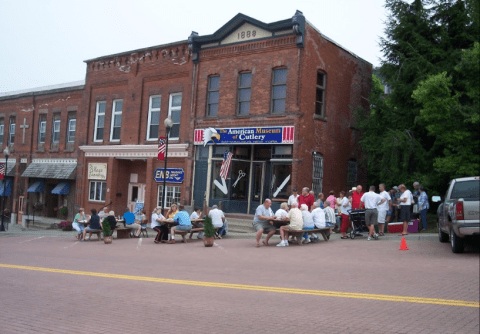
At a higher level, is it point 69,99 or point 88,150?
point 69,99

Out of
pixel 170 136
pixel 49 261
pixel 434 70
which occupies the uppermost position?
pixel 170 136

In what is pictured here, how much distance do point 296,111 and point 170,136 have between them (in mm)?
8630

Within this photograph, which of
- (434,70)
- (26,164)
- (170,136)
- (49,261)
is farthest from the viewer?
(26,164)

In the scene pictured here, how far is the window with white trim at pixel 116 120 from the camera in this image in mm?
31406

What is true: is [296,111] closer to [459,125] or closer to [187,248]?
[187,248]

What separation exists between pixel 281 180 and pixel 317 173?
1844 mm

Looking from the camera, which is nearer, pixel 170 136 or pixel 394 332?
pixel 394 332

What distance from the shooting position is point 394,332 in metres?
5.87

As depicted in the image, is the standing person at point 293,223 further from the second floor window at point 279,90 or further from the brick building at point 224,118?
the second floor window at point 279,90

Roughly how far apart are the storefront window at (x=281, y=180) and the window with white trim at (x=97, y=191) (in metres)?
13.3

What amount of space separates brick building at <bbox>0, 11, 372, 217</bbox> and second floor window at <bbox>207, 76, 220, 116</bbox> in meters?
0.06

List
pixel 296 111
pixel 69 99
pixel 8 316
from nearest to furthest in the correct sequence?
1. pixel 8 316
2. pixel 296 111
3. pixel 69 99

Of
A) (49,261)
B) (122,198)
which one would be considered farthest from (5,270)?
(122,198)

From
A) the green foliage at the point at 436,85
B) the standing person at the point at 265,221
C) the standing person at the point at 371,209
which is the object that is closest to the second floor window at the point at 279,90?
the standing person at the point at 265,221
